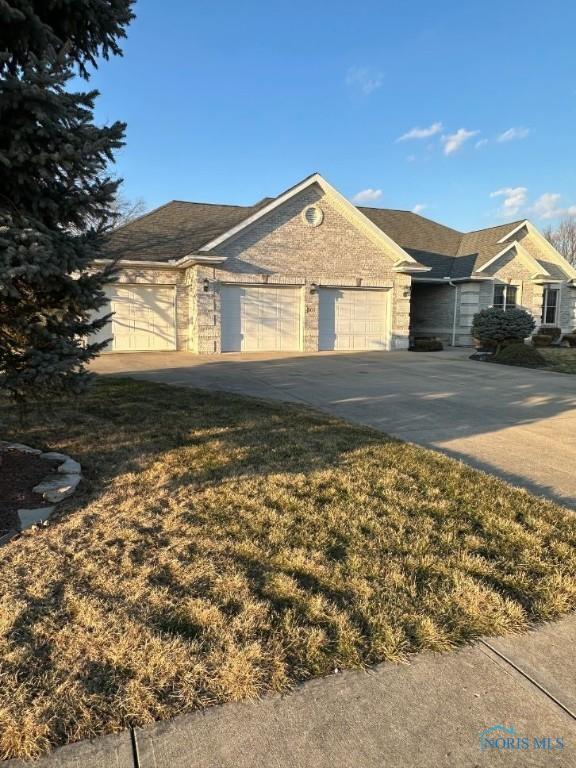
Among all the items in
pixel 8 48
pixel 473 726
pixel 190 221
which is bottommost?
pixel 473 726

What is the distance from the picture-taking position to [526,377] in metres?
12.4

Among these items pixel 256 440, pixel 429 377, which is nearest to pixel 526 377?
pixel 429 377

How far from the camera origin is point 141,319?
58.9 feet

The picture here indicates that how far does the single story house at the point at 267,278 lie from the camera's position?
17422 millimetres

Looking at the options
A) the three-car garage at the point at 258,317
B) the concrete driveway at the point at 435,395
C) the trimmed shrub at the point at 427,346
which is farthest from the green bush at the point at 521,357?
the three-car garage at the point at 258,317

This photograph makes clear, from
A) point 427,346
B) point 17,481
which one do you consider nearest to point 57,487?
point 17,481

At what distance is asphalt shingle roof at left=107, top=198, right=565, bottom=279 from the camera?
1864 cm

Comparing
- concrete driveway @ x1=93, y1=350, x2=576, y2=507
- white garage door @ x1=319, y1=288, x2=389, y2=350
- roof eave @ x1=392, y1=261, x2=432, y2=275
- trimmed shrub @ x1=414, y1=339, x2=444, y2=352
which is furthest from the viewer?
trimmed shrub @ x1=414, y1=339, x2=444, y2=352

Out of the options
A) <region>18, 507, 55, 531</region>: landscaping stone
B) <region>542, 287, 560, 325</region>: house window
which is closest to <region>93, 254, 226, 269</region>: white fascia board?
<region>18, 507, 55, 531</region>: landscaping stone

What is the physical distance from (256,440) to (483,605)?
3508mm

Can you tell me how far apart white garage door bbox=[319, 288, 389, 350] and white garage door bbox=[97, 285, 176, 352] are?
5.68 metres

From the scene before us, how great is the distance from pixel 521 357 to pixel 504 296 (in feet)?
29.0

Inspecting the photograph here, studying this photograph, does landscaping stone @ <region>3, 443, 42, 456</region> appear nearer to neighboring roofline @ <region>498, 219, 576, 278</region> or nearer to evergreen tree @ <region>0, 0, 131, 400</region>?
evergreen tree @ <region>0, 0, 131, 400</region>

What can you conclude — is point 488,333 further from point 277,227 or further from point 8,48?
point 8,48
